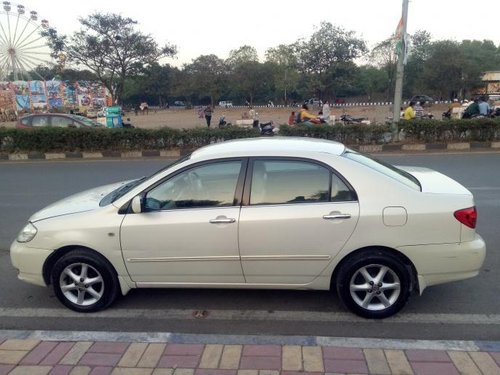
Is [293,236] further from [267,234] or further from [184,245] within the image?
[184,245]

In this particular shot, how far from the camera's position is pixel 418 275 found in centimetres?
321

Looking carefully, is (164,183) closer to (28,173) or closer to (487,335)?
(487,335)

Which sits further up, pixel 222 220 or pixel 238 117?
pixel 238 117

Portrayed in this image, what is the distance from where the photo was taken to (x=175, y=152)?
13656 millimetres

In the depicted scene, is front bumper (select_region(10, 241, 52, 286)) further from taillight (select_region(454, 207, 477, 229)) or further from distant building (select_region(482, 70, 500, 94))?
distant building (select_region(482, 70, 500, 94))

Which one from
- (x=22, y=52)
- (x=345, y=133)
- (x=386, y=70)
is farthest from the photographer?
(x=386, y=70)

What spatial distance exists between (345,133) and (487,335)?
11.0 m

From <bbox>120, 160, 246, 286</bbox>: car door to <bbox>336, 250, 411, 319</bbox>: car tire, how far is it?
85 centimetres

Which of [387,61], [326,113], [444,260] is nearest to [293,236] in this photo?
[444,260]

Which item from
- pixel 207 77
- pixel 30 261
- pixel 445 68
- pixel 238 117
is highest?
pixel 207 77

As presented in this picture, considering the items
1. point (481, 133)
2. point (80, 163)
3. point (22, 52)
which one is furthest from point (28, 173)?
point (22, 52)

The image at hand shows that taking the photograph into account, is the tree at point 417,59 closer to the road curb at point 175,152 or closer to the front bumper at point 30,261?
the road curb at point 175,152

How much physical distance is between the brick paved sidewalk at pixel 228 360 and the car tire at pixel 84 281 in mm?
593

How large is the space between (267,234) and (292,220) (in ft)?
0.73
